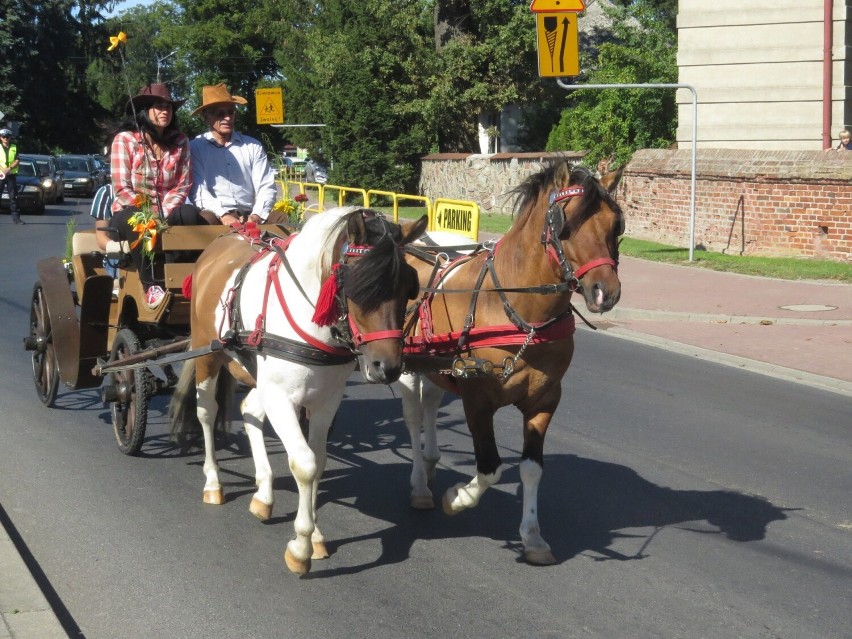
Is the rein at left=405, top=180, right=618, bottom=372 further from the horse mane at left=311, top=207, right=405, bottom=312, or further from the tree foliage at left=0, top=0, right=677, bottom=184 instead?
the tree foliage at left=0, top=0, right=677, bottom=184

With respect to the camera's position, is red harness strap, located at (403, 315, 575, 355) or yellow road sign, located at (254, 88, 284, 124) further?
yellow road sign, located at (254, 88, 284, 124)

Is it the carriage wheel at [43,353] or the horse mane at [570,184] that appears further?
the carriage wheel at [43,353]

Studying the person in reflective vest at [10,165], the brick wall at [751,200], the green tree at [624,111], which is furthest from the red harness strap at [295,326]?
the person in reflective vest at [10,165]

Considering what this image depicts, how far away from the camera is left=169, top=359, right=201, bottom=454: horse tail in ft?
24.6

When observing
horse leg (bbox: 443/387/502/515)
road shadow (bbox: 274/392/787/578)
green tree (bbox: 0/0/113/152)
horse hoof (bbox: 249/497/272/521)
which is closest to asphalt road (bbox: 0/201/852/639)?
road shadow (bbox: 274/392/787/578)

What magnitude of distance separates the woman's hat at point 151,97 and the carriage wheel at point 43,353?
181 cm

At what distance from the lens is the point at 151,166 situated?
828cm

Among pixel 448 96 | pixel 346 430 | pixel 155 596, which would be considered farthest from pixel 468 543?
pixel 448 96

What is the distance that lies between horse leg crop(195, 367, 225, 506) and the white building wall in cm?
1877

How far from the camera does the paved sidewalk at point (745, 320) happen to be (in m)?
12.2

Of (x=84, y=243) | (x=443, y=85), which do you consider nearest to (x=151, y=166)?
(x=84, y=243)

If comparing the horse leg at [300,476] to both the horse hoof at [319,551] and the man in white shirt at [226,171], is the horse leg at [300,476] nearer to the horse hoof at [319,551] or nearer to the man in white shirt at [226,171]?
the horse hoof at [319,551]

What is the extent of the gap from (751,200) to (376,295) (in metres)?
16.5

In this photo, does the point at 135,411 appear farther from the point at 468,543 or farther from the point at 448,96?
the point at 448,96
